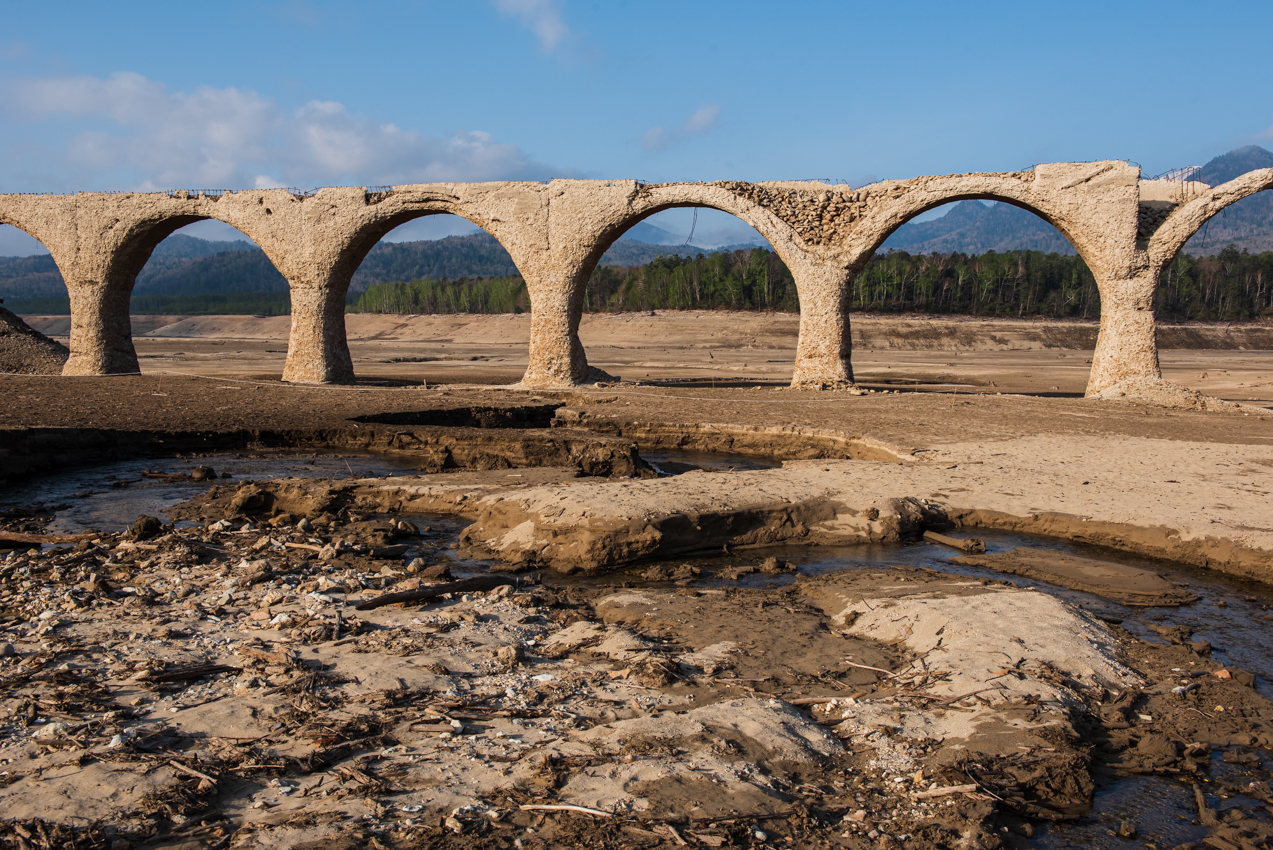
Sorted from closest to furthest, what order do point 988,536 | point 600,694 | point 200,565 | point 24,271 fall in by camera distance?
point 600,694 → point 200,565 → point 988,536 → point 24,271

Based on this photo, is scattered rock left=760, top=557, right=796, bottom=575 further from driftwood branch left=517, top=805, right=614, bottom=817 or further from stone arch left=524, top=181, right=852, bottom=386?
stone arch left=524, top=181, right=852, bottom=386

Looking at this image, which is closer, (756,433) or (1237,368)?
(756,433)

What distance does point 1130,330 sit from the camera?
13.2 m

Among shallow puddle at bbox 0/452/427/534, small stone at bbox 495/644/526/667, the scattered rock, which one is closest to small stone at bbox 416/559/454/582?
small stone at bbox 495/644/526/667

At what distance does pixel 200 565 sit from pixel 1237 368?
27.2 m

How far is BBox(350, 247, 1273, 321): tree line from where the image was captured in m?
46.9

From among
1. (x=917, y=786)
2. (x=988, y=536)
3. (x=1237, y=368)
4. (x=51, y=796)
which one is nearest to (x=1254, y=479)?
(x=988, y=536)

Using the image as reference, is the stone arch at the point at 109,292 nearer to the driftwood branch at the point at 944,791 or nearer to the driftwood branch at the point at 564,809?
the driftwood branch at the point at 564,809

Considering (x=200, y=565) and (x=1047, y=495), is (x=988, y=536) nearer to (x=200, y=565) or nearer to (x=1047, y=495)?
(x=1047, y=495)

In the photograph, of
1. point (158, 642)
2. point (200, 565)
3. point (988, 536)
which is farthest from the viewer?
point (988, 536)

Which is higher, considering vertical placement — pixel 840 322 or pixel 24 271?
pixel 24 271

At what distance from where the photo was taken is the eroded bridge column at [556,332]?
15.1m

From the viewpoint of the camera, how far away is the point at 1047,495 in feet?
22.2

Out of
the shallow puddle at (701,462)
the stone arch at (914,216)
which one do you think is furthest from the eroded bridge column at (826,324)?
the shallow puddle at (701,462)
